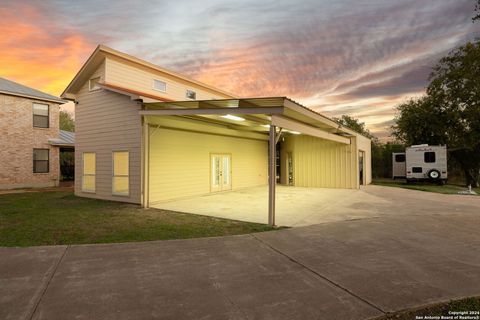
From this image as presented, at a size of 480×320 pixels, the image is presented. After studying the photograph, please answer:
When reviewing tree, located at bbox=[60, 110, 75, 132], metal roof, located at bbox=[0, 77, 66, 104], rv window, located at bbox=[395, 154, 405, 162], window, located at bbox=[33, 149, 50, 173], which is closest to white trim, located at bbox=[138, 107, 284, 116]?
metal roof, located at bbox=[0, 77, 66, 104]

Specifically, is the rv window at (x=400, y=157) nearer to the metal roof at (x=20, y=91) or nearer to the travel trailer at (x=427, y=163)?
the travel trailer at (x=427, y=163)

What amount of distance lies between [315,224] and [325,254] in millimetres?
2566

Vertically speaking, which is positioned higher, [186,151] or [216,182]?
[186,151]

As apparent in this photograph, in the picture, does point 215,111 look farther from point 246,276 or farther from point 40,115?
point 40,115

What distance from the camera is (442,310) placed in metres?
3.22

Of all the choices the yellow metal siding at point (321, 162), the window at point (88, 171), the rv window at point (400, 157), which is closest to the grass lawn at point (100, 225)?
the window at point (88, 171)

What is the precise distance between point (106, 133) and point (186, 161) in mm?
3562

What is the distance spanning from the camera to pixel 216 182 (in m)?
15.0

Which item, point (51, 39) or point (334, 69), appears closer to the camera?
point (51, 39)

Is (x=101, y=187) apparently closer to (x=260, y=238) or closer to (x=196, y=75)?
(x=260, y=238)

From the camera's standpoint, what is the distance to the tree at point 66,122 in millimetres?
47938

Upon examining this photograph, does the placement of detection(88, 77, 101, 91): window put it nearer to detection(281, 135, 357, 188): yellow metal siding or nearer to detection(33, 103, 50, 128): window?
detection(33, 103, 50, 128): window

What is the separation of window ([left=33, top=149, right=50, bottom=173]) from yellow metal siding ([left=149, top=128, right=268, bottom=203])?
36.7 feet

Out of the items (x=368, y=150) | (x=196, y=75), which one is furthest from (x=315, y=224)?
(x=368, y=150)
